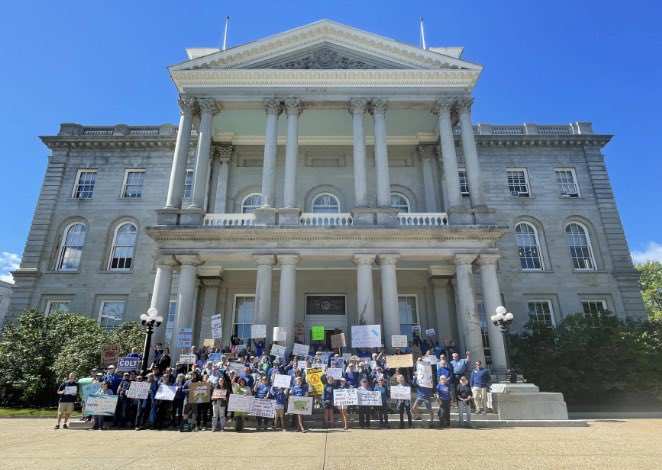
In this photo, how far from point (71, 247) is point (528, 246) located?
29.3 meters

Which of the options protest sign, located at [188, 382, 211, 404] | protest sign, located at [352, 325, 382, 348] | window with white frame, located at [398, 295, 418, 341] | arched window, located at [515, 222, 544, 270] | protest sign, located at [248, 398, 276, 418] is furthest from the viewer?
arched window, located at [515, 222, 544, 270]

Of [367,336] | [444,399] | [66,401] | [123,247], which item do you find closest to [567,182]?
[367,336]

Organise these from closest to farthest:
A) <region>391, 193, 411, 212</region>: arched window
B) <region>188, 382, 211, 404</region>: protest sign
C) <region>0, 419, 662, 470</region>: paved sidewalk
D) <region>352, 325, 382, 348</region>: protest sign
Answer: <region>0, 419, 662, 470</region>: paved sidewalk, <region>188, 382, 211, 404</region>: protest sign, <region>352, 325, 382, 348</region>: protest sign, <region>391, 193, 411, 212</region>: arched window

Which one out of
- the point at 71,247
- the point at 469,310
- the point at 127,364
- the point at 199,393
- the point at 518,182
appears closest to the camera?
the point at 199,393

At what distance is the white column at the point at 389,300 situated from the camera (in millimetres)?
17359

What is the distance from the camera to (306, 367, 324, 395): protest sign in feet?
39.5

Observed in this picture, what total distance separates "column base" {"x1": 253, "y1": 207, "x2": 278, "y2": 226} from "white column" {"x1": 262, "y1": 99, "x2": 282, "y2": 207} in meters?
0.29

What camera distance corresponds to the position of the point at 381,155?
20891 mm

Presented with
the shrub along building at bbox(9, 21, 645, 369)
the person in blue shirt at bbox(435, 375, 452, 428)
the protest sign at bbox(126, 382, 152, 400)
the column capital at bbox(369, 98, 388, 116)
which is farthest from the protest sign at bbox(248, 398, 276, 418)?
the column capital at bbox(369, 98, 388, 116)

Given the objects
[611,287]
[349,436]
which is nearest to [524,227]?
[611,287]

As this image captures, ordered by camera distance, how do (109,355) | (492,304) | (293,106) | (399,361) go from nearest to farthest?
(399,361)
(109,355)
(492,304)
(293,106)

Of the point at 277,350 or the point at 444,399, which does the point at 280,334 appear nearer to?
the point at 277,350

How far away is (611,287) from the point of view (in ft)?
83.3

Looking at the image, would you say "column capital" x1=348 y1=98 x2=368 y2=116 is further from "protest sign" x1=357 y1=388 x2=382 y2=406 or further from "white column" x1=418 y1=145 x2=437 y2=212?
"protest sign" x1=357 y1=388 x2=382 y2=406
